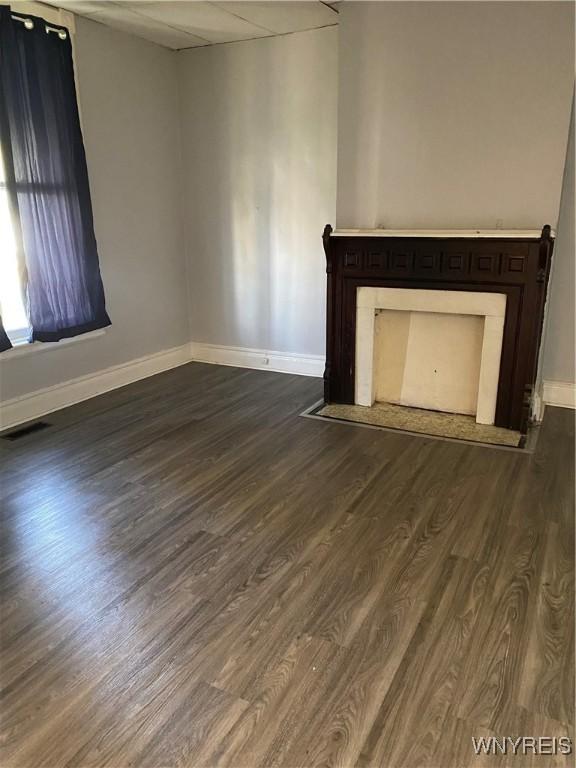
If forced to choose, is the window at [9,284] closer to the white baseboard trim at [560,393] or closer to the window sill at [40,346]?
the window sill at [40,346]

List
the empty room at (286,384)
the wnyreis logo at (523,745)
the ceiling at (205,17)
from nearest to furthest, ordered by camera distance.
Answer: the wnyreis logo at (523,745), the empty room at (286,384), the ceiling at (205,17)

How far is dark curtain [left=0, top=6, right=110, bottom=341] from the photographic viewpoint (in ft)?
11.3

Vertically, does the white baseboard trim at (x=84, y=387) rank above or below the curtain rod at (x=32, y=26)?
below

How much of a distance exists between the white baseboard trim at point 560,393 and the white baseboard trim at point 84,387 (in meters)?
3.11

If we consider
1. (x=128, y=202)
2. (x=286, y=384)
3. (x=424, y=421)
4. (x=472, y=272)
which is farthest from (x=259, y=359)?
(x=472, y=272)

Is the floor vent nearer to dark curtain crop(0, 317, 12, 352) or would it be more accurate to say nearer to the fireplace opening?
dark curtain crop(0, 317, 12, 352)

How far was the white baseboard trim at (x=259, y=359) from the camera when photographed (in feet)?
15.8

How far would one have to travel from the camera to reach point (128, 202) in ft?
14.6

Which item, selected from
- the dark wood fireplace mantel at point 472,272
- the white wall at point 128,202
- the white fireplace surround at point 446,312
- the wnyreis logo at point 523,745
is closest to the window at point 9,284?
the white wall at point 128,202

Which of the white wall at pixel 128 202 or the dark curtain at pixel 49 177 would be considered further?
the white wall at pixel 128 202

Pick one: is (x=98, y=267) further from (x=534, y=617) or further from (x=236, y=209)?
(x=534, y=617)

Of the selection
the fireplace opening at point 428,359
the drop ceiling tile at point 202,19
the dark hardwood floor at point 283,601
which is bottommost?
the dark hardwood floor at point 283,601

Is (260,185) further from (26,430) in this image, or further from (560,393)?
(560,393)

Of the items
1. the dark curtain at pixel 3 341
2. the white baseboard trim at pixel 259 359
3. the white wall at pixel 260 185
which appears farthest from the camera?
the white baseboard trim at pixel 259 359
